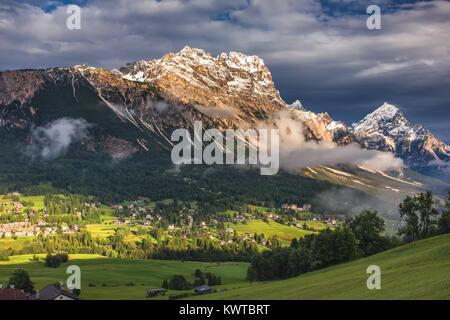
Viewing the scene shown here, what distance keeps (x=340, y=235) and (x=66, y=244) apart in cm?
14284

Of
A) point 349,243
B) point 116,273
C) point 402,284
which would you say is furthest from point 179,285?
point 402,284

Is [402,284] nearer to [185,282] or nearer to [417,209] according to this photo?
[417,209]

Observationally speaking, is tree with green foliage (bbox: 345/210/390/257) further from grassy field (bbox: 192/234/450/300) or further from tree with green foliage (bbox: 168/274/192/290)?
tree with green foliage (bbox: 168/274/192/290)

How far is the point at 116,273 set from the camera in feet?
452

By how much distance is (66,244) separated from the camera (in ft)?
625

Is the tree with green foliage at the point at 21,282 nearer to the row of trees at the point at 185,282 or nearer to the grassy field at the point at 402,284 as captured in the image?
the row of trees at the point at 185,282

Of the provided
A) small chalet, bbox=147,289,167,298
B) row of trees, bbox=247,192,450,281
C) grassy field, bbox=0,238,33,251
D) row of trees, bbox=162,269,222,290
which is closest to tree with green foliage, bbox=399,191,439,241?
row of trees, bbox=247,192,450,281

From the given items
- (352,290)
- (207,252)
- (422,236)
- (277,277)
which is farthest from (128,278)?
(352,290)

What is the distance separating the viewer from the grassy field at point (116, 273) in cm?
Result: 10739

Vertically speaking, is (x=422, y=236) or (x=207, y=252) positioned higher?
(x=422, y=236)

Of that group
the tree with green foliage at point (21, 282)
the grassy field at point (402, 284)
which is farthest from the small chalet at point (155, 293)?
the grassy field at point (402, 284)
